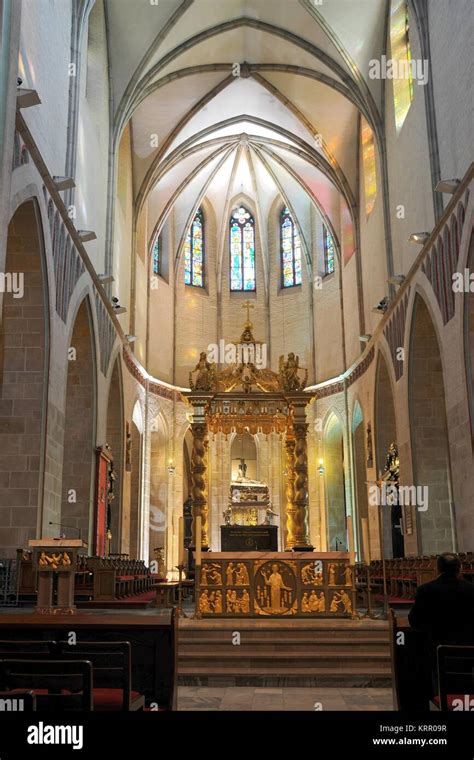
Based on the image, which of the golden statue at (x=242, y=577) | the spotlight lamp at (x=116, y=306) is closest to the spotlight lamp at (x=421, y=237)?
the spotlight lamp at (x=116, y=306)

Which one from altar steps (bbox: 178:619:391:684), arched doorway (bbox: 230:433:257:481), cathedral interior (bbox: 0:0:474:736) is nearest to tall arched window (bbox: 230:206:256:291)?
cathedral interior (bbox: 0:0:474:736)

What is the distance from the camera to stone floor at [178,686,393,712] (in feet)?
21.1

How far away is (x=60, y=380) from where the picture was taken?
1471 centimetres

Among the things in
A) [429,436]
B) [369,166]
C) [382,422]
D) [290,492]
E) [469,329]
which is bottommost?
[290,492]

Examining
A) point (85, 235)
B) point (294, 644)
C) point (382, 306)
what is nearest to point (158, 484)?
point (382, 306)

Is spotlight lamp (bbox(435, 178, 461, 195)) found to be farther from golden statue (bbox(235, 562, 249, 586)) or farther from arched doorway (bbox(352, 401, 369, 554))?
arched doorway (bbox(352, 401, 369, 554))

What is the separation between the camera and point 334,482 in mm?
28250

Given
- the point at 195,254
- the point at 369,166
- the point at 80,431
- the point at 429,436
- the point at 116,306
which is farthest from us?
the point at 195,254

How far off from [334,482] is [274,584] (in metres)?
18.5

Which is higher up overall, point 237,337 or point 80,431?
point 237,337

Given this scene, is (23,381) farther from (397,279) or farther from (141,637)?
(397,279)

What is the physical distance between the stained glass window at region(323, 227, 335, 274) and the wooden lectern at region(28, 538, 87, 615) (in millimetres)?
20166

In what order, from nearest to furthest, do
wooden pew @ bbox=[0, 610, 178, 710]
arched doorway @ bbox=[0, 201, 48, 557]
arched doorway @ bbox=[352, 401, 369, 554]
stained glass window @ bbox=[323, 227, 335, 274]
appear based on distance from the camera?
wooden pew @ bbox=[0, 610, 178, 710] → arched doorway @ bbox=[0, 201, 48, 557] → arched doorway @ bbox=[352, 401, 369, 554] → stained glass window @ bbox=[323, 227, 335, 274]

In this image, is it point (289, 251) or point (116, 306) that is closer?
point (116, 306)
